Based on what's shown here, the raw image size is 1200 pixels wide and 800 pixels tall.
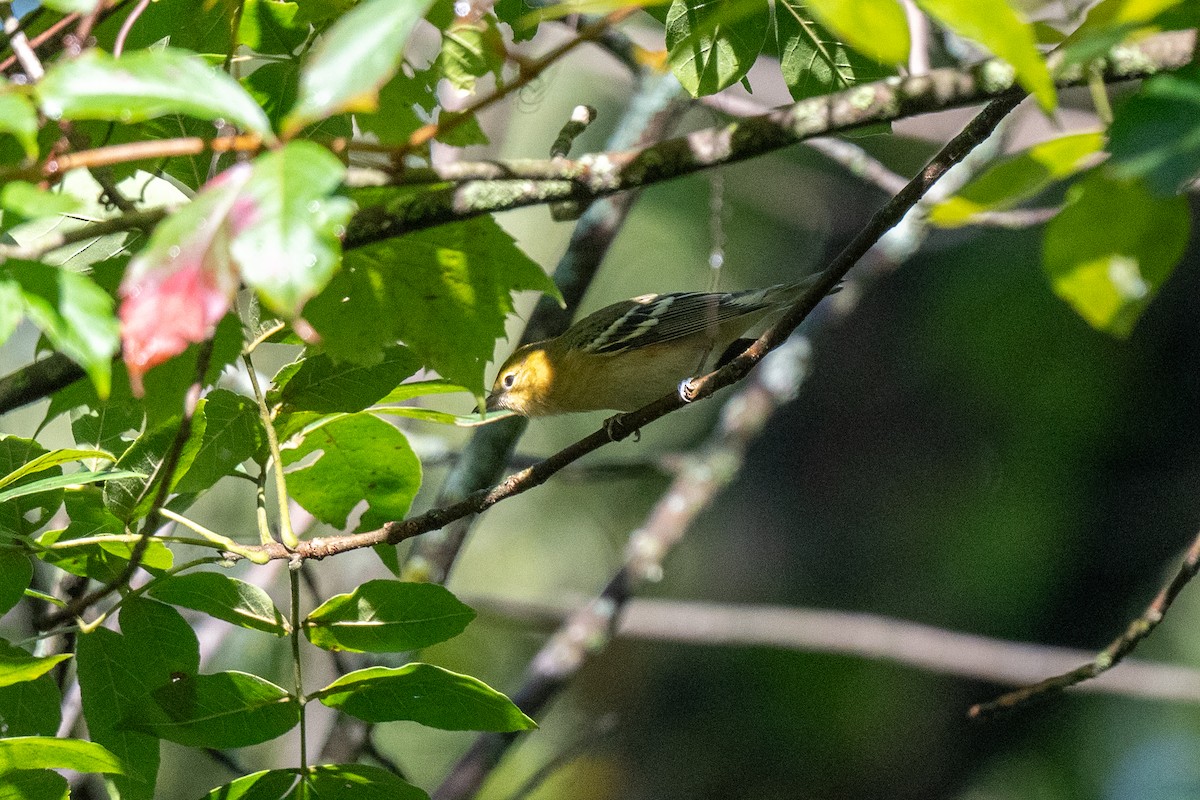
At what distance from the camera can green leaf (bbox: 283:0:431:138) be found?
41.6 inches

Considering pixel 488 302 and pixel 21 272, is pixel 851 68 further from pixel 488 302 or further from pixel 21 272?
pixel 21 272

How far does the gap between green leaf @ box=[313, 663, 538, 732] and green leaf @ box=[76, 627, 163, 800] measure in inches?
14.7

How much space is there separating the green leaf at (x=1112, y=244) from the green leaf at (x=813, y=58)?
1230 millimetres

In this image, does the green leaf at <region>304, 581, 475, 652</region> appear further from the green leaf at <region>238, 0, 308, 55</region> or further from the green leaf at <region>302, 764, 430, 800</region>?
the green leaf at <region>238, 0, 308, 55</region>

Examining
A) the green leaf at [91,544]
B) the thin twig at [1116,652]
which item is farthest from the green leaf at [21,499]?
the thin twig at [1116,652]

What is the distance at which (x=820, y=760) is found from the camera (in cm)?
815

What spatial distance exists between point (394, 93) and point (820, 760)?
23.3 ft

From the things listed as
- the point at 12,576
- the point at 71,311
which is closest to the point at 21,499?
the point at 12,576

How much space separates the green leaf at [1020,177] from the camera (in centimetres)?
124

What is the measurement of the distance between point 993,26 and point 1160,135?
0.25 m

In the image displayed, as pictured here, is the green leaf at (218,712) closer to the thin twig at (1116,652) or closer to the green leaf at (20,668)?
the green leaf at (20,668)

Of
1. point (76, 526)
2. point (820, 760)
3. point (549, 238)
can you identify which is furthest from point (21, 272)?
point (549, 238)

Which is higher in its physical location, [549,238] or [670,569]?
[549,238]

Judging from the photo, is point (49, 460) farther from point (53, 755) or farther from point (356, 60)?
point (356, 60)
